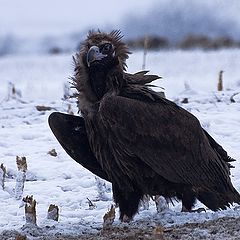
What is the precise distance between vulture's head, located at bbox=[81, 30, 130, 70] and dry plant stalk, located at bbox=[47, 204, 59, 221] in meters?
1.29

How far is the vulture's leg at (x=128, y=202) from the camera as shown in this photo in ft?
24.8

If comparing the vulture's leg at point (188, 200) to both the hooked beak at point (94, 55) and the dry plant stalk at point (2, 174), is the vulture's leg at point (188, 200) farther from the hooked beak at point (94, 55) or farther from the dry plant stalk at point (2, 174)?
the dry plant stalk at point (2, 174)

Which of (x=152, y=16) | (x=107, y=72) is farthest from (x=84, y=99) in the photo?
(x=152, y=16)

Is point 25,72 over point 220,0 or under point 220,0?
under

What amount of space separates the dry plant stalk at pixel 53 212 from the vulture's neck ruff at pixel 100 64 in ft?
3.40

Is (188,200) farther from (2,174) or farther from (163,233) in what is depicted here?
(2,174)

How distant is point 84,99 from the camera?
25.3 ft

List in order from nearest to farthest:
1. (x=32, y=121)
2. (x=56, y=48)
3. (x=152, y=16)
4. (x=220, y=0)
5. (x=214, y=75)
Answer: (x=32, y=121)
(x=214, y=75)
(x=152, y=16)
(x=220, y=0)
(x=56, y=48)

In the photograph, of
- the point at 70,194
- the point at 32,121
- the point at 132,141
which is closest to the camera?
the point at 132,141

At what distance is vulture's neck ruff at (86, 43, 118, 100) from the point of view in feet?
25.5

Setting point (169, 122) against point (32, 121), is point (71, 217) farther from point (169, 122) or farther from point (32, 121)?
point (32, 121)

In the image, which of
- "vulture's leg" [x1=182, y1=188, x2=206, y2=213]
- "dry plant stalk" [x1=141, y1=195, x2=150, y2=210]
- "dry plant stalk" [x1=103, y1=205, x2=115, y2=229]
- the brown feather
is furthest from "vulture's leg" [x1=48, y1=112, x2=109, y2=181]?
"dry plant stalk" [x1=103, y1=205, x2=115, y2=229]

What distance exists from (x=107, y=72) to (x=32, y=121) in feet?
13.8

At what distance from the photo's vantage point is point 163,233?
6.41m
